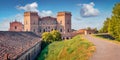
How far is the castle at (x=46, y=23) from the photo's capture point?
81.8m

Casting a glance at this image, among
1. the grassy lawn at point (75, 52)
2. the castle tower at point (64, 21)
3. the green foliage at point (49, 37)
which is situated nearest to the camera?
the grassy lawn at point (75, 52)

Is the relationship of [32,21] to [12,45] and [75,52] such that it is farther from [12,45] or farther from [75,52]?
[75,52]

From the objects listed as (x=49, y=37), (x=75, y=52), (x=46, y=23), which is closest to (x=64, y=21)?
(x=46, y=23)

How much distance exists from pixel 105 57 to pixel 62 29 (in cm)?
6718

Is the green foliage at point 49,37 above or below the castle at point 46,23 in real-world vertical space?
below

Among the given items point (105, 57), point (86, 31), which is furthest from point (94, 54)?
point (86, 31)

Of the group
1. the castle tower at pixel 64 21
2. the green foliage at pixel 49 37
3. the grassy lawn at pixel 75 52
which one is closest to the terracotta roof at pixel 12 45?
the grassy lawn at pixel 75 52

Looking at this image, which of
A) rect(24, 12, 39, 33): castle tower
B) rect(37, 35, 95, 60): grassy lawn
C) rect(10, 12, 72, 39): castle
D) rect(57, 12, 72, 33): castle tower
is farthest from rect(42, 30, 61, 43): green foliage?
rect(24, 12, 39, 33): castle tower

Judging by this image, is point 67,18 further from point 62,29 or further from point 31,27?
point 31,27

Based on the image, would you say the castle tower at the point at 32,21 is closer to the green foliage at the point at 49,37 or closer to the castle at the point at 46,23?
the castle at the point at 46,23

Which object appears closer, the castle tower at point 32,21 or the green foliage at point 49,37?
the green foliage at point 49,37

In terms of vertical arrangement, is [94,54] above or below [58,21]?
below

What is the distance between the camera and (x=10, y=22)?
279ft

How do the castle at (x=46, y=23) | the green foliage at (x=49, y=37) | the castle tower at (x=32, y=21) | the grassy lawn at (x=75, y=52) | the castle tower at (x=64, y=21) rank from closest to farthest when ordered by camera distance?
the grassy lawn at (x=75, y=52) → the green foliage at (x=49, y=37) → the castle tower at (x=32, y=21) → the castle at (x=46, y=23) → the castle tower at (x=64, y=21)
